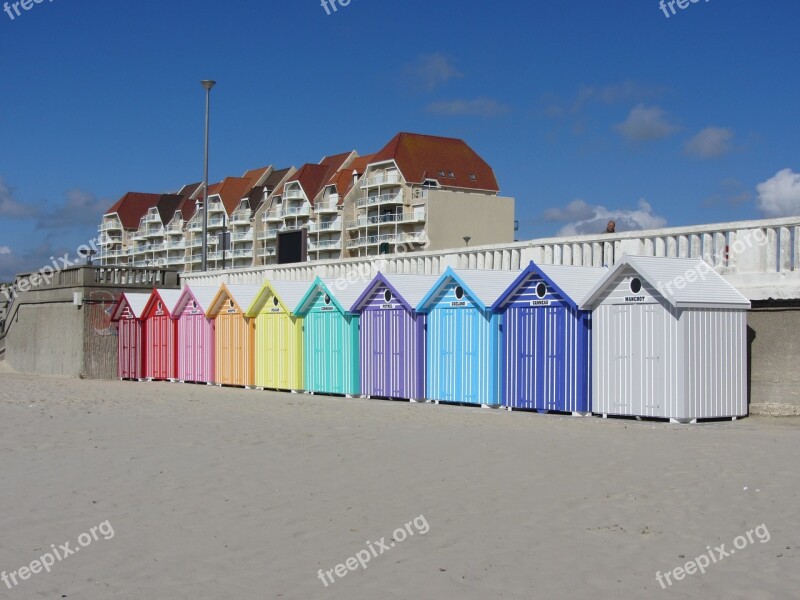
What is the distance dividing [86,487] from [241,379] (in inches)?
505

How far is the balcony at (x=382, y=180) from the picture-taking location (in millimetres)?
88625

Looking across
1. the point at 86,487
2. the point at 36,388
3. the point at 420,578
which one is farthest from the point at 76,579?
the point at 36,388

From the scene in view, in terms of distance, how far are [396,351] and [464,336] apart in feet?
5.86

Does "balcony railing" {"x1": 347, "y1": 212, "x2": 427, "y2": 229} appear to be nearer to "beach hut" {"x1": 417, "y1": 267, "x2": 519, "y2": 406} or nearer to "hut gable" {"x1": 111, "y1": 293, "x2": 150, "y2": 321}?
"hut gable" {"x1": 111, "y1": 293, "x2": 150, "y2": 321}

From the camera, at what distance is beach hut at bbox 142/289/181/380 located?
2556 cm

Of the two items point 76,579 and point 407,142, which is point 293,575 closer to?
point 76,579

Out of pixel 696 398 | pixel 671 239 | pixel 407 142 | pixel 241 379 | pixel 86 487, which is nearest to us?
pixel 86 487

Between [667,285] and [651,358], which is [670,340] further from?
[667,285]

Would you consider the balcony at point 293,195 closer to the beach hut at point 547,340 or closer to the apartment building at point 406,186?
the apartment building at point 406,186

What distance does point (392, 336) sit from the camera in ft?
60.1

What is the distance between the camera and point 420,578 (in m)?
6.74

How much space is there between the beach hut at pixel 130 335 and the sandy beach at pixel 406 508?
13.2m

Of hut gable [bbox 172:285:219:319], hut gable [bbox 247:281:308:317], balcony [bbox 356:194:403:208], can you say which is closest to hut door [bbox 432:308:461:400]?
hut gable [bbox 247:281:308:317]

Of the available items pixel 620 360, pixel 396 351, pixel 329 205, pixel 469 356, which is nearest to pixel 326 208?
pixel 329 205
